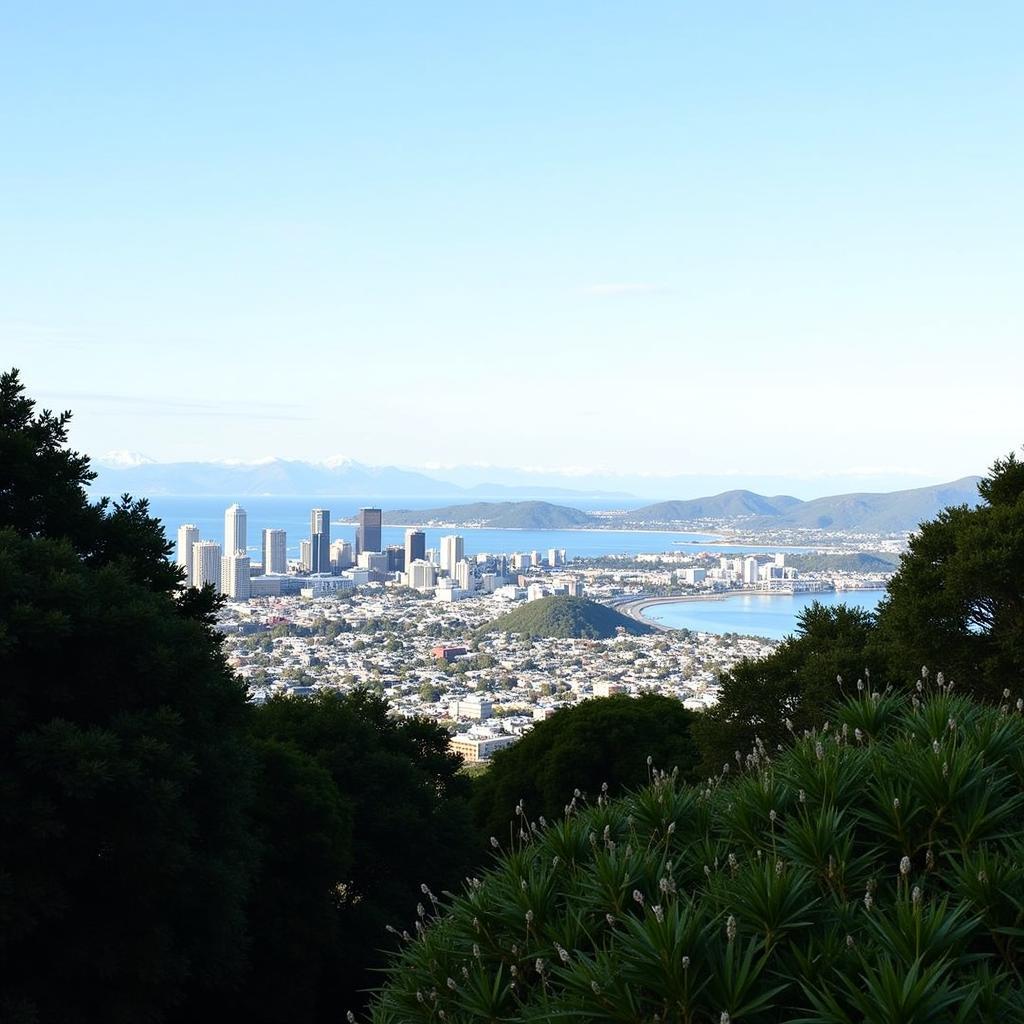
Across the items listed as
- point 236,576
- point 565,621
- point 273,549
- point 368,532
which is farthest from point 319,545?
point 565,621

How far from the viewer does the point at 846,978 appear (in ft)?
12.9

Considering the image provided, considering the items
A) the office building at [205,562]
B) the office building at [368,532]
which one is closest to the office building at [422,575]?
the office building at [368,532]

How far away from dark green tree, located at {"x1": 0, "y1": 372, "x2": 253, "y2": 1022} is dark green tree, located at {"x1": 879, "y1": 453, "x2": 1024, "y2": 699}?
991 centimetres

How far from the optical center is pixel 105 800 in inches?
329

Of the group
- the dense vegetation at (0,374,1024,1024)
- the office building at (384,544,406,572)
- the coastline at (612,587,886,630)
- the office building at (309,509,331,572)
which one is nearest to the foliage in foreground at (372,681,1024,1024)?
the dense vegetation at (0,374,1024,1024)

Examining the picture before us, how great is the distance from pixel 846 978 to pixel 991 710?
9.80 feet

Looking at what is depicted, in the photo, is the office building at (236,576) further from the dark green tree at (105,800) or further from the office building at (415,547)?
the dark green tree at (105,800)

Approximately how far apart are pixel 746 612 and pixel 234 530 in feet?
237

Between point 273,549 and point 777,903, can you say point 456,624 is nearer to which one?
point 273,549

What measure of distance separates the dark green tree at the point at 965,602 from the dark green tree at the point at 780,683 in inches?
66.7

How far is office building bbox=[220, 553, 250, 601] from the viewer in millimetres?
120750

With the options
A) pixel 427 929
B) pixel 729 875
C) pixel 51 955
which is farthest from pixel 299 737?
pixel 729 875

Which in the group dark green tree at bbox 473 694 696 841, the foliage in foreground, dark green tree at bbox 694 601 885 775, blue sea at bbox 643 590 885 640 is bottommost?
blue sea at bbox 643 590 885 640

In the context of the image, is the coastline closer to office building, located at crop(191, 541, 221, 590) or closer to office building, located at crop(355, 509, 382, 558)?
office building, located at crop(191, 541, 221, 590)
